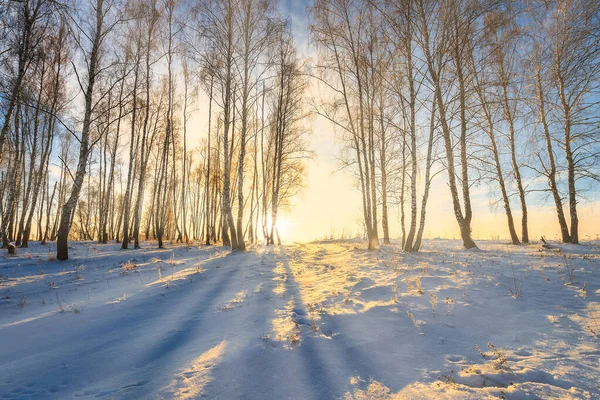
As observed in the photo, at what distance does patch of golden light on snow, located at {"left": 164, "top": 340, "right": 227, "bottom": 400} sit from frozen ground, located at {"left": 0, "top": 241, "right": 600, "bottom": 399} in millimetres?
13

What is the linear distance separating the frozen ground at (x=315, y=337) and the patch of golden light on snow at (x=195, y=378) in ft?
0.04

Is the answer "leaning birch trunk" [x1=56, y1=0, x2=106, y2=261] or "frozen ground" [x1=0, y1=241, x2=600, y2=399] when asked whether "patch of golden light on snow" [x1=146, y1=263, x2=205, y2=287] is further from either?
"leaning birch trunk" [x1=56, y1=0, x2=106, y2=261]

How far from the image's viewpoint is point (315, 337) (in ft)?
11.0

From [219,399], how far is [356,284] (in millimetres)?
4024

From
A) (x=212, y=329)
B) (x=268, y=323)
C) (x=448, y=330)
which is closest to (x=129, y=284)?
(x=212, y=329)

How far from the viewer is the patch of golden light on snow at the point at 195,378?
2270mm

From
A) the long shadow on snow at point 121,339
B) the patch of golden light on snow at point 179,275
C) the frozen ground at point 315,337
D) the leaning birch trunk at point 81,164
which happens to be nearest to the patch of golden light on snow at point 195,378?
the frozen ground at point 315,337

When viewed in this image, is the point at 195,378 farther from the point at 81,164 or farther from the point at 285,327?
the point at 81,164

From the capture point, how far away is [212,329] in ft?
12.3

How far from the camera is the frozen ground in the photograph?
7.87 ft

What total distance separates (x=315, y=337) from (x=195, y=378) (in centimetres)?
142

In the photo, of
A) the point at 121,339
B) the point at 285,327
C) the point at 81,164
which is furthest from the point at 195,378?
the point at 81,164

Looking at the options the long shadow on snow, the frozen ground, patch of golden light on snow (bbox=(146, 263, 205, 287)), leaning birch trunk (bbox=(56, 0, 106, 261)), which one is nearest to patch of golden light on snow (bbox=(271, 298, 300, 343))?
the frozen ground

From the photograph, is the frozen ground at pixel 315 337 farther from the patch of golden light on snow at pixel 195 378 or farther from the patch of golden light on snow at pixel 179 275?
the patch of golden light on snow at pixel 179 275
